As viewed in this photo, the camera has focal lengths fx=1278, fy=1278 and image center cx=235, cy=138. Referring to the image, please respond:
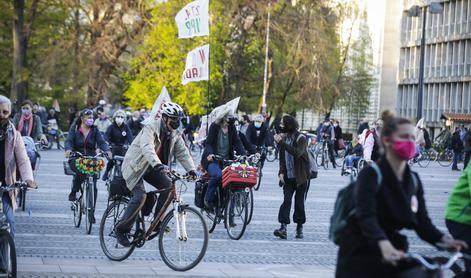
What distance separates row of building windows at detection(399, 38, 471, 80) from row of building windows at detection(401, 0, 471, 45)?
0.79 metres

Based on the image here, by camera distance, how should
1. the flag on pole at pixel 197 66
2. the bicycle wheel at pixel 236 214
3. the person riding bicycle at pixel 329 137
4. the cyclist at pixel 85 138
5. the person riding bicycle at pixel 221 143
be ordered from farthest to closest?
the person riding bicycle at pixel 329 137
the flag on pole at pixel 197 66
the cyclist at pixel 85 138
the person riding bicycle at pixel 221 143
the bicycle wheel at pixel 236 214

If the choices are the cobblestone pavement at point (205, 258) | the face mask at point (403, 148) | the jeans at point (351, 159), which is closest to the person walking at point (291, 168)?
the cobblestone pavement at point (205, 258)

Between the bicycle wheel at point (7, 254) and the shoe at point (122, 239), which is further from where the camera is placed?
the shoe at point (122, 239)

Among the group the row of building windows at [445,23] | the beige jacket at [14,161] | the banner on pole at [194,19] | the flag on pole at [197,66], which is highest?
the row of building windows at [445,23]

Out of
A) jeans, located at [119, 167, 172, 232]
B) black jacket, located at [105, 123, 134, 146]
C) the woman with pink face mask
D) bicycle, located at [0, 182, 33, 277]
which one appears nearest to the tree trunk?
black jacket, located at [105, 123, 134, 146]

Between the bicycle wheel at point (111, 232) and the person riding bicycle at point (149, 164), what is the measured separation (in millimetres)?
271

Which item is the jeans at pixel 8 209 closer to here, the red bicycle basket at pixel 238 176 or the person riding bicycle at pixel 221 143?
the red bicycle basket at pixel 238 176

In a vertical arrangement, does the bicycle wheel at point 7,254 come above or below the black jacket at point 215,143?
below

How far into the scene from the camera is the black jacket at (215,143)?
17656 millimetres

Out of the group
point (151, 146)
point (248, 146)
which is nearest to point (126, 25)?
point (248, 146)

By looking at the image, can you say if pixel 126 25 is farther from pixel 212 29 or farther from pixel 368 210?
pixel 368 210

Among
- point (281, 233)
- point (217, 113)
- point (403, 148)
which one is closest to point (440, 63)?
point (217, 113)

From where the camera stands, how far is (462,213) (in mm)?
9109

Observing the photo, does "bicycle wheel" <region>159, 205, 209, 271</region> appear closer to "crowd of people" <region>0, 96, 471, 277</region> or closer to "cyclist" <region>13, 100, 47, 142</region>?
"crowd of people" <region>0, 96, 471, 277</region>
